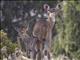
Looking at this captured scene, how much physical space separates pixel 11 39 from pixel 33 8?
402mm

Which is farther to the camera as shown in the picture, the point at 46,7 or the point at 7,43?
the point at 7,43

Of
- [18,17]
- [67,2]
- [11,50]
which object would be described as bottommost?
[11,50]

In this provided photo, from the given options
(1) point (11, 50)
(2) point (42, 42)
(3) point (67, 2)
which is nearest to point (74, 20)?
(3) point (67, 2)

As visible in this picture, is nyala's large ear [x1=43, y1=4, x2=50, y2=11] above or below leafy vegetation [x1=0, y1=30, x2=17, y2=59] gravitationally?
above

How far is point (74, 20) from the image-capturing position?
259 cm

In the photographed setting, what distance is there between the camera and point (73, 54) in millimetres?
2715

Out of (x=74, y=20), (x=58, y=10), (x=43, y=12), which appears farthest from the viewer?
(x=43, y=12)

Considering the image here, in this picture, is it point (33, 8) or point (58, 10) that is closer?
point (58, 10)

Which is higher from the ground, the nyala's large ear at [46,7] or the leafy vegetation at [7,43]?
the nyala's large ear at [46,7]

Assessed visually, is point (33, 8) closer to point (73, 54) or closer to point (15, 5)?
point (15, 5)

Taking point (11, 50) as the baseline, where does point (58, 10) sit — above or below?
above

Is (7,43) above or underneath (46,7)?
underneath

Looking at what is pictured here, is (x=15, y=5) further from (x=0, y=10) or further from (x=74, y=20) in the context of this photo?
(x=74, y=20)

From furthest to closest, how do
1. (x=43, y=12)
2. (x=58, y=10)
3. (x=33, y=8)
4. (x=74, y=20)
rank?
(x=33, y=8) < (x=43, y=12) < (x=58, y=10) < (x=74, y=20)
